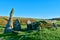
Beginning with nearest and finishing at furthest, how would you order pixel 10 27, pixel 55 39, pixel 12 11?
pixel 55 39, pixel 10 27, pixel 12 11

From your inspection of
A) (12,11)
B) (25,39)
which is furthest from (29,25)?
(25,39)

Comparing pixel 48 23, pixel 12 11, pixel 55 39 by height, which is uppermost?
pixel 12 11

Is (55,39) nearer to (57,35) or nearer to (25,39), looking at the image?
(57,35)

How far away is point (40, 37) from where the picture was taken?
1933 centimetres

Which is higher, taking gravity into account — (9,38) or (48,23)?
(48,23)

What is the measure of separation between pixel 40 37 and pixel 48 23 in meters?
8.01

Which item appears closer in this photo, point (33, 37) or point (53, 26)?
point (33, 37)

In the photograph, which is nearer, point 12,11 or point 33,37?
point 33,37

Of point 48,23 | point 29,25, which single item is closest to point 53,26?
point 48,23

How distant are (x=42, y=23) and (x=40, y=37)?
6.93 m

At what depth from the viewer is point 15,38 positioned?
21.0 metres

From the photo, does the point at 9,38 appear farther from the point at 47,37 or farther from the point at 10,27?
the point at 10,27

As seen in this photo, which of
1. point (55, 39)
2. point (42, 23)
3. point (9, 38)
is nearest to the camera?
point (55, 39)

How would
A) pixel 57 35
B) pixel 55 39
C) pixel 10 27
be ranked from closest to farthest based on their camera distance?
pixel 55 39 → pixel 57 35 → pixel 10 27
